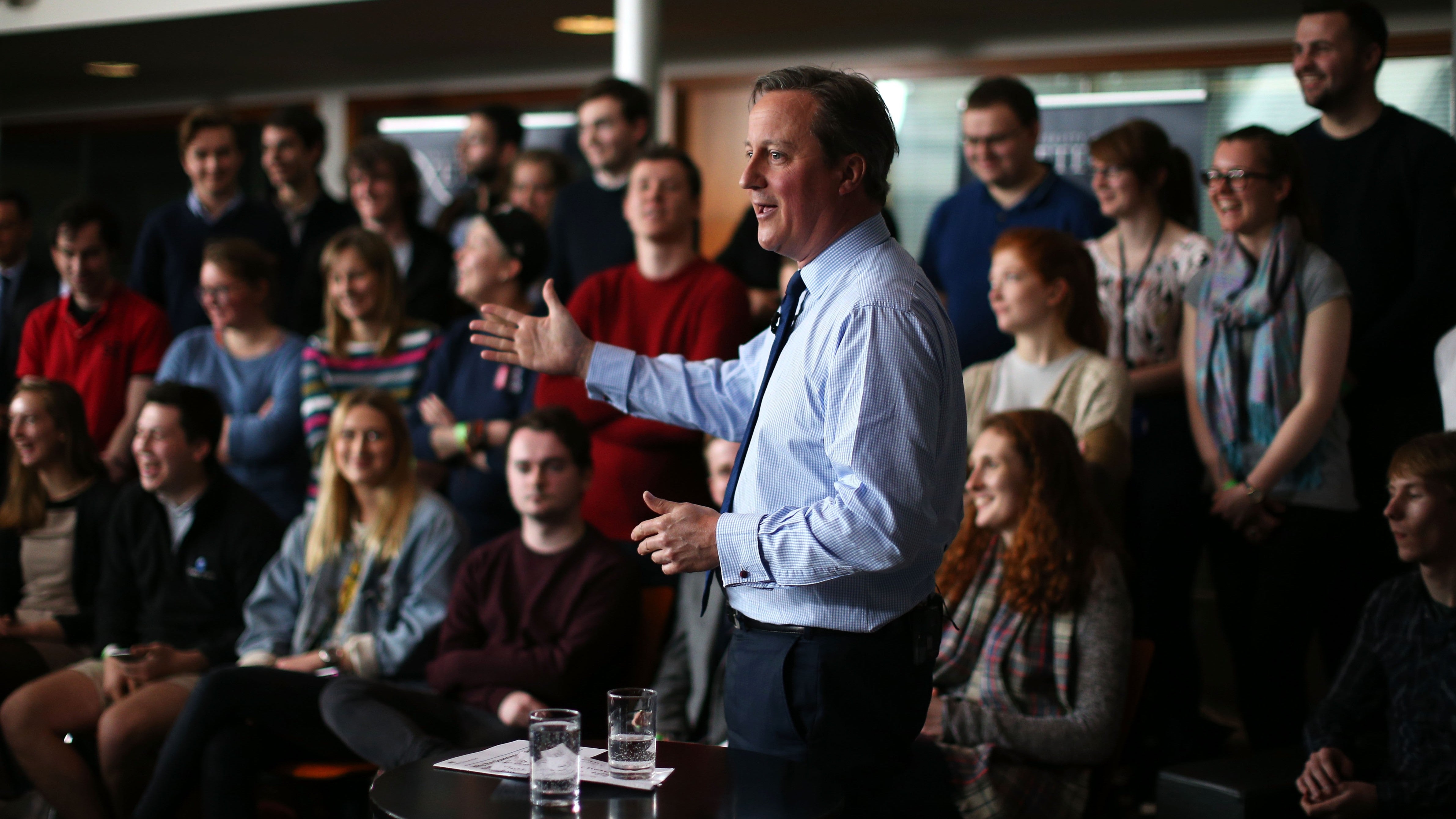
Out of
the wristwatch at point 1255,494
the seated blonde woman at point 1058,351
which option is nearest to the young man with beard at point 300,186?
the seated blonde woman at point 1058,351

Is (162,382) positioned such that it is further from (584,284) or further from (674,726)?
(674,726)

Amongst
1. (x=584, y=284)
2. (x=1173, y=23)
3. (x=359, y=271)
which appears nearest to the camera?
(x=584, y=284)

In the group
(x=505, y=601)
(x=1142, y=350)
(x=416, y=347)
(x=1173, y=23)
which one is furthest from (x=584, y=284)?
(x=1173, y=23)

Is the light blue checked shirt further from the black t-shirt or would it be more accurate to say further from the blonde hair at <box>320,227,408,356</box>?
the blonde hair at <box>320,227,408,356</box>

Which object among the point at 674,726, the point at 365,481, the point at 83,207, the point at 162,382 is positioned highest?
the point at 83,207

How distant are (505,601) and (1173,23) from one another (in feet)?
12.8

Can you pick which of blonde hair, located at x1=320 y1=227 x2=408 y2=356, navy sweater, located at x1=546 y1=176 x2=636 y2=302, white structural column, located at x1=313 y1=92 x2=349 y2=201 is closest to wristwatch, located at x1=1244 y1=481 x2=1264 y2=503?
navy sweater, located at x1=546 y1=176 x2=636 y2=302

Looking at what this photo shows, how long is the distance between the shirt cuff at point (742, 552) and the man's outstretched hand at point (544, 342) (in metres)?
0.48

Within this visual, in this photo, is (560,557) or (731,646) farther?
(560,557)

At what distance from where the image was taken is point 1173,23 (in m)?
5.23

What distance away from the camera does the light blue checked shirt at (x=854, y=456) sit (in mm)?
1475

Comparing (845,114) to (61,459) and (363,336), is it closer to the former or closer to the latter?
(363,336)

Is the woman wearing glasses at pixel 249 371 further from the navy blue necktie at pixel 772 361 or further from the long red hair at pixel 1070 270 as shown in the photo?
the navy blue necktie at pixel 772 361

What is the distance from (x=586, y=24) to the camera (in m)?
5.65
